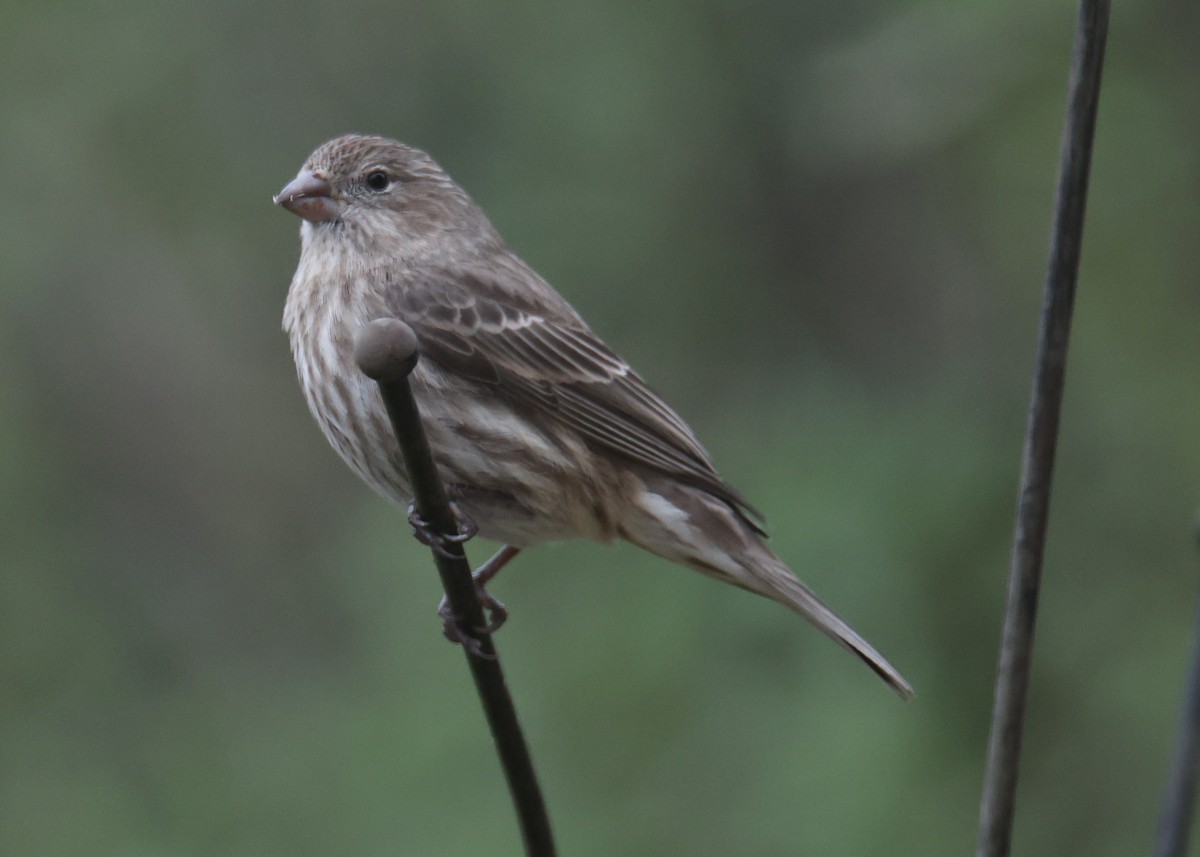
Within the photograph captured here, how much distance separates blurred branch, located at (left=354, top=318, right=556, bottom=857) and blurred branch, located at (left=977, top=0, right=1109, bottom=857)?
884mm

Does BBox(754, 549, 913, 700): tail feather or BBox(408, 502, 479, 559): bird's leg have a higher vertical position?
BBox(408, 502, 479, 559): bird's leg

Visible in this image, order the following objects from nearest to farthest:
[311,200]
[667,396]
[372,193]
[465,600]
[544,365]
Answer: [465,600] → [544,365] → [311,200] → [372,193] → [667,396]

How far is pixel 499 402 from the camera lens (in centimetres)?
421

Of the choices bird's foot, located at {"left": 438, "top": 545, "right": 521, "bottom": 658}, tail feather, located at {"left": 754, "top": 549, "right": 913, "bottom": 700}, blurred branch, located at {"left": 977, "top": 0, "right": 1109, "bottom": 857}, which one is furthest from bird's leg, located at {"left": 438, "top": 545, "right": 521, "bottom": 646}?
blurred branch, located at {"left": 977, "top": 0, "right": 1109, "bottom": 857}

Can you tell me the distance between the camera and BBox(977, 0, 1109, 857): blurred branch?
6.65 ft

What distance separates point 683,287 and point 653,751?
2484 mm

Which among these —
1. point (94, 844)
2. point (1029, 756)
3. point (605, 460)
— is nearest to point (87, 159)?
point (94, 844)

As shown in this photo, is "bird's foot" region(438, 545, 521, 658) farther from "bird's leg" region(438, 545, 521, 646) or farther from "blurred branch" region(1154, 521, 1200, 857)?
"blurred branch" region(1154, 521, 1200, 857)

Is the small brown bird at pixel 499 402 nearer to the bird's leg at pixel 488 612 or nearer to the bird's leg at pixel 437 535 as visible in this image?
the bird's leg at pixel 488 612

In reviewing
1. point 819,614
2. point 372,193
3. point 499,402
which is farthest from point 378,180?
point 819,614

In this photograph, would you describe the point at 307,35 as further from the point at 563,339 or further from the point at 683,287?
the point at 563,339

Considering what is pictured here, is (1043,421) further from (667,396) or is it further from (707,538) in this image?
(667,396)

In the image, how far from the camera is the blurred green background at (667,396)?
539 centimetres

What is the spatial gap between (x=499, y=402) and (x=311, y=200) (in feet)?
2.85
